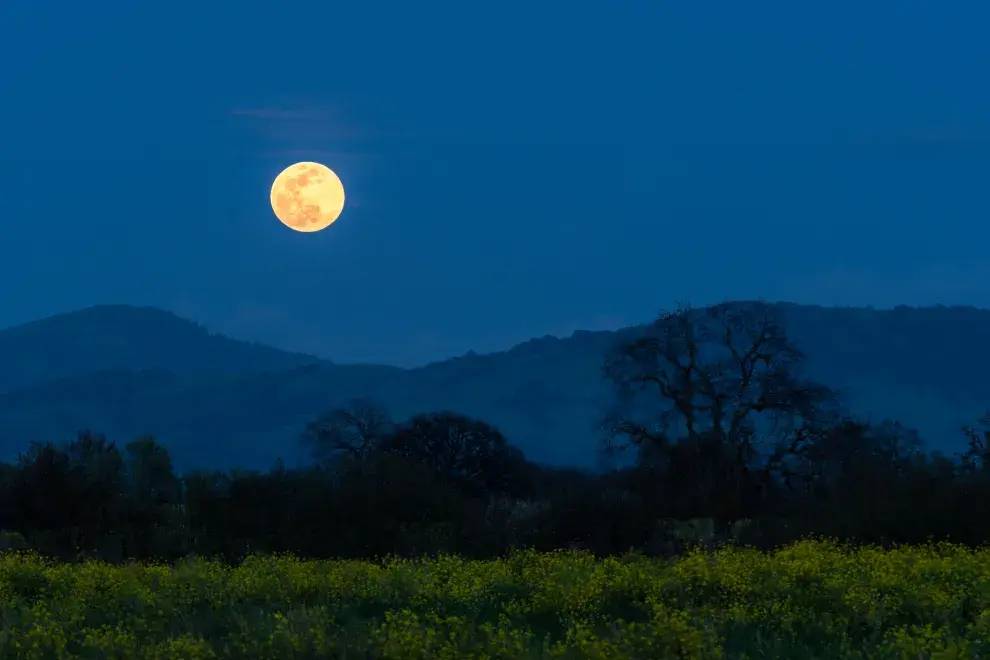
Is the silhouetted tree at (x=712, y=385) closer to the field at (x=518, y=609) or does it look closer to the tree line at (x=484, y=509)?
the tree line at (x=484, y=509)

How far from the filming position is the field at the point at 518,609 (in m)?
13.3

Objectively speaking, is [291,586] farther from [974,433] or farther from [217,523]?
[974,433]

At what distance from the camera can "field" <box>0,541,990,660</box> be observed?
1333 centimetres

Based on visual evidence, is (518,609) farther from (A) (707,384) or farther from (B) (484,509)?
(A) (707,384)

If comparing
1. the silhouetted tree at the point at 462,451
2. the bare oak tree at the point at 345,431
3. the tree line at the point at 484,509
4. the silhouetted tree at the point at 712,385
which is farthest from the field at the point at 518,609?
the bare oak tree at the point at 345,431

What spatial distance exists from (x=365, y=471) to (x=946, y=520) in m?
14.1

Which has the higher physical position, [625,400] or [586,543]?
[625,400]

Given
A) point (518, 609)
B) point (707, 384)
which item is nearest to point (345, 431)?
point (707, 384)

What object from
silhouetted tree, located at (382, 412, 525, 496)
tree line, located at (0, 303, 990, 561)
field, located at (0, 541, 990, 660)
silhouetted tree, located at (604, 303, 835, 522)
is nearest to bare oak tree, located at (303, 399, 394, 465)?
silhouetted tree, located at (382, 412, 525, 496)

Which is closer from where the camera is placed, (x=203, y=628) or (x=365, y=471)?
(x=203, y=628)

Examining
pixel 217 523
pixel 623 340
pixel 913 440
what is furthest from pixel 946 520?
pixel 913 440

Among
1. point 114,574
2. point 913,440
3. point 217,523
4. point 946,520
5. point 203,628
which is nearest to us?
point 203,628

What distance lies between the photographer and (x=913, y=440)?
56500 mm

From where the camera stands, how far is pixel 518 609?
16922 millimetres
